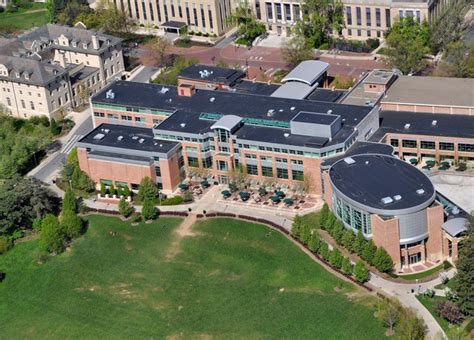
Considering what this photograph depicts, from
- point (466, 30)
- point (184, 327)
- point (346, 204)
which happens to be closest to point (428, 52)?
point (466, 30)

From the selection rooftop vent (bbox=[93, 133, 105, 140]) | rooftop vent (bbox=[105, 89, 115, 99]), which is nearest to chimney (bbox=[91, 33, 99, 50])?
rooftop vent (bbox=[105, 89, 115, 99])

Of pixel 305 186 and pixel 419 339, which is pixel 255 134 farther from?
pixel 419 339

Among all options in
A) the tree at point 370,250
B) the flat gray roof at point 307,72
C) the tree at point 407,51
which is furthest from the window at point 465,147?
the flat gray roof at point 307,72

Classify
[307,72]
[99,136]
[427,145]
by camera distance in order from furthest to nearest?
[307,72]
[99,136]
[427,145]

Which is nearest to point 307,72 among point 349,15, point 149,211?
point 349,15

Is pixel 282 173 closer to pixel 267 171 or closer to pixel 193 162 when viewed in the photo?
pixel 267 171

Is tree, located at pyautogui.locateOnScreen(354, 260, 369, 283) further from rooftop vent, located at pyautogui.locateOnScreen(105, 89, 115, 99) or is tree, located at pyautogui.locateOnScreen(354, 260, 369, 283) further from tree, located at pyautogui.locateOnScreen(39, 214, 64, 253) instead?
rooftop vent, located at pyautogui.locateOnScreen(105, 89, 115, 99)
